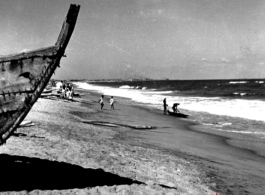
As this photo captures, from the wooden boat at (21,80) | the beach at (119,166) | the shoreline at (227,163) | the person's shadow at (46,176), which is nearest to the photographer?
the wooden boat at (21,80)

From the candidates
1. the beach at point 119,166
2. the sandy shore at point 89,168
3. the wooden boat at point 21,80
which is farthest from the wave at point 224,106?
the wooden boat at point 21,80

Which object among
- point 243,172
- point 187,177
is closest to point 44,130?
point 187,177

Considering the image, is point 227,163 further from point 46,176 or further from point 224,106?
point 224,106

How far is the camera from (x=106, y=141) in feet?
30.8

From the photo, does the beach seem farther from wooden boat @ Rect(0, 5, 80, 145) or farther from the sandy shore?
wooden boat @ Rect(0, 5, 80, 145)

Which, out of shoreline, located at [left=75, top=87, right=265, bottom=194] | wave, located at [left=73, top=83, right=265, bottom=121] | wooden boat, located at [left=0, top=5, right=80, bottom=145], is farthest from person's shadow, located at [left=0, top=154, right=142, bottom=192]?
wave, located at [left=73, top=83, right=265, bottom=121]

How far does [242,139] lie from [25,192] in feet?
32.5

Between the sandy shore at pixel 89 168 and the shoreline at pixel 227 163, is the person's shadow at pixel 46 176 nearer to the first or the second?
the sandy shore at pixel 89 168

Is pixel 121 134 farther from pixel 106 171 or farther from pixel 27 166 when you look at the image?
pixel 27 166

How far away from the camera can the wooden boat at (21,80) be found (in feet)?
14.9

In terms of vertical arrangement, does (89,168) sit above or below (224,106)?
below

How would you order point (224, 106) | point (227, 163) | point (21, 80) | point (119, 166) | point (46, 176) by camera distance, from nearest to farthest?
1. point (21, 80)
2. point (46, 176)
3. point (119, 166)
4. point (227, 163)
5. point (224, 106)

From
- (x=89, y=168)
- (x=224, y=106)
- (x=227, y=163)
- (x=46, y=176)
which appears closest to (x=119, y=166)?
(x=89, y=168)

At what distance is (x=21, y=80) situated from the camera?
4.59 metres
